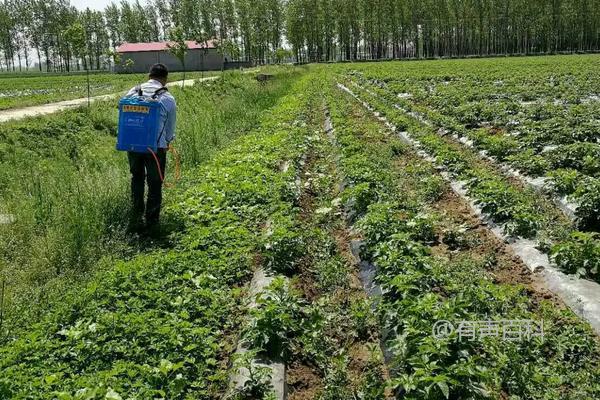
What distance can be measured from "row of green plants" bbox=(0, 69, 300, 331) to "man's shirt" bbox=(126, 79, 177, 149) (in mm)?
1215

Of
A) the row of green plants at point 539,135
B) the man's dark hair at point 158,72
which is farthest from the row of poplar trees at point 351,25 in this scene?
the man's dark hair at point 158,72

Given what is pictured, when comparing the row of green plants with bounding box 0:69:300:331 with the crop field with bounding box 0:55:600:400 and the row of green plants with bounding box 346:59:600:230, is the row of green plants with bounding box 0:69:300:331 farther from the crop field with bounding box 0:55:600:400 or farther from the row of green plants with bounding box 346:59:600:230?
the row of green plants with bounding box 346:59:600:230

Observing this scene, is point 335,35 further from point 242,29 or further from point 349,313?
point 349,313

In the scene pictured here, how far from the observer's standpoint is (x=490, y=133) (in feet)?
40.3

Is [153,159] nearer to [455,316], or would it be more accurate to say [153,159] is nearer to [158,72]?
[158,72]

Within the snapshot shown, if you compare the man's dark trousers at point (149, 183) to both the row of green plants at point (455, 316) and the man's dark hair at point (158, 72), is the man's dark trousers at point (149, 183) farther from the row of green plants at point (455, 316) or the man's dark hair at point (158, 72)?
the row of green plants at point (455, 316)

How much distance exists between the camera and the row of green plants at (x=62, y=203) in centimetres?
528

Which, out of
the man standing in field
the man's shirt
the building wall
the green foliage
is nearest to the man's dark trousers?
the man standing in field

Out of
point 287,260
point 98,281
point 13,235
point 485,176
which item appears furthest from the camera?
point 485,176

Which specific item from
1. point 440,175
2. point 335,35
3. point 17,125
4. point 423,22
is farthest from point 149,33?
point 440,175

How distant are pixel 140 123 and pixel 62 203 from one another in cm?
176

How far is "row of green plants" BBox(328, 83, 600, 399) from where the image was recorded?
122 inches

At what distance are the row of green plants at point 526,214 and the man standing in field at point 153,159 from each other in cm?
451

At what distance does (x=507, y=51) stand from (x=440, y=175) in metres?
94.5
